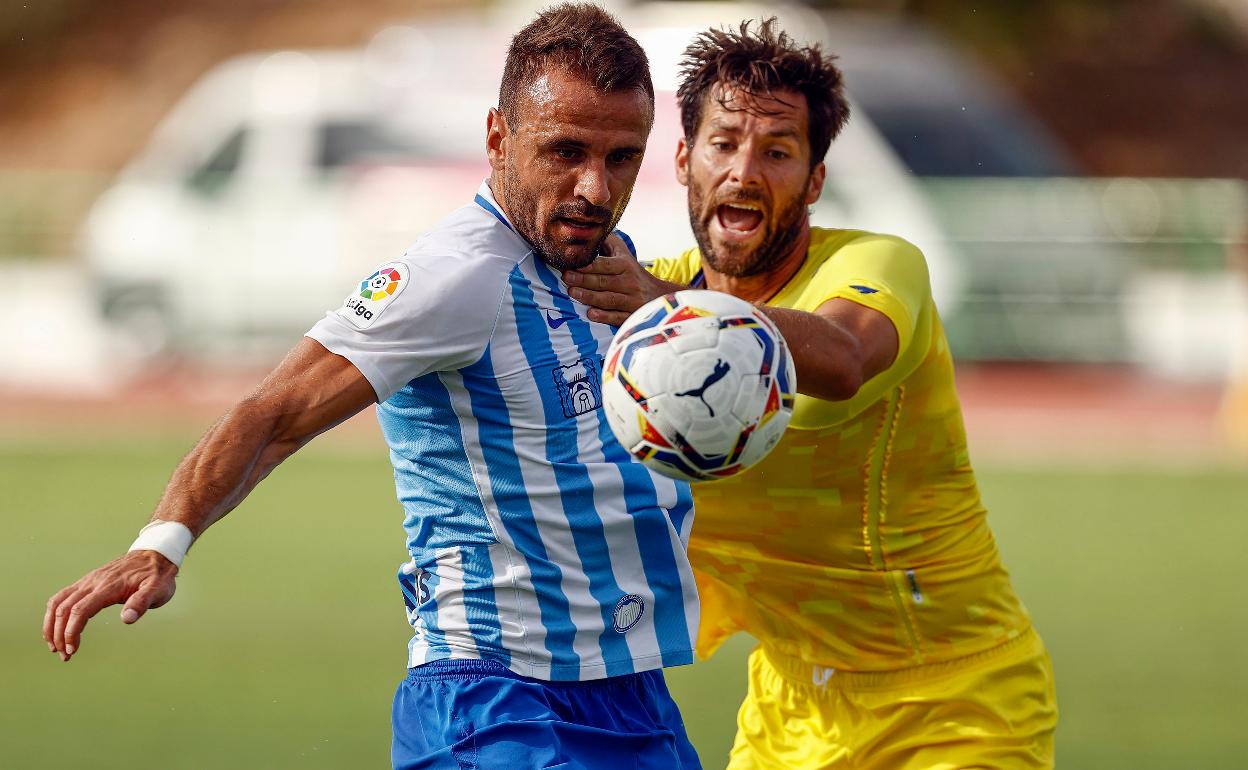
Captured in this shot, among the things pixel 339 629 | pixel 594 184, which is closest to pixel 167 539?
pixel 594 184

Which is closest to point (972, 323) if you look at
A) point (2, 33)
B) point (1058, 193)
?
point (1058, 193)

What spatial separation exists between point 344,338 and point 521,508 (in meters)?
0.58

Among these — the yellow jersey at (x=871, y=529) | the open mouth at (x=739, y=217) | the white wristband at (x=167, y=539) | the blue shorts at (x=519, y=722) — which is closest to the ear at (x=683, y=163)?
the open mouth at (x=739, y=217)

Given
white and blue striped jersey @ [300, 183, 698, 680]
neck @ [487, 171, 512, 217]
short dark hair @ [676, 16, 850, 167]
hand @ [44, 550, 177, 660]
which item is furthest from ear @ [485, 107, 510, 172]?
hand @ [44, 550, 177, 660]

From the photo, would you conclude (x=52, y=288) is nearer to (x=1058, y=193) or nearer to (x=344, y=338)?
(x=1058, y=193)

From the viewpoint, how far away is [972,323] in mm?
20062

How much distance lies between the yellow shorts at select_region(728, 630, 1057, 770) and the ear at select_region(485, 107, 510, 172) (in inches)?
72.7

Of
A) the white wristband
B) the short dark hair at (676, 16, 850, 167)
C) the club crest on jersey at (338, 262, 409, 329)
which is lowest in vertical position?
the white wristband

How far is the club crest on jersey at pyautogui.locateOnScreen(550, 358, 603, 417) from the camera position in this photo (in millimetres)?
3832

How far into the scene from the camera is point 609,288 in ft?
12.9

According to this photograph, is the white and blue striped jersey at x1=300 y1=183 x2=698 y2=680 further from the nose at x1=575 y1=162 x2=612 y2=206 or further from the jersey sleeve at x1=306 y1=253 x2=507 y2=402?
the nose at x1=575 y1=162 x2=612 y2=206

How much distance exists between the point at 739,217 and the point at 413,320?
1.44 m

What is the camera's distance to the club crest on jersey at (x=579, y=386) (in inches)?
151

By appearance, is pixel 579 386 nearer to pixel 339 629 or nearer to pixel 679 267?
pixel 679 267
